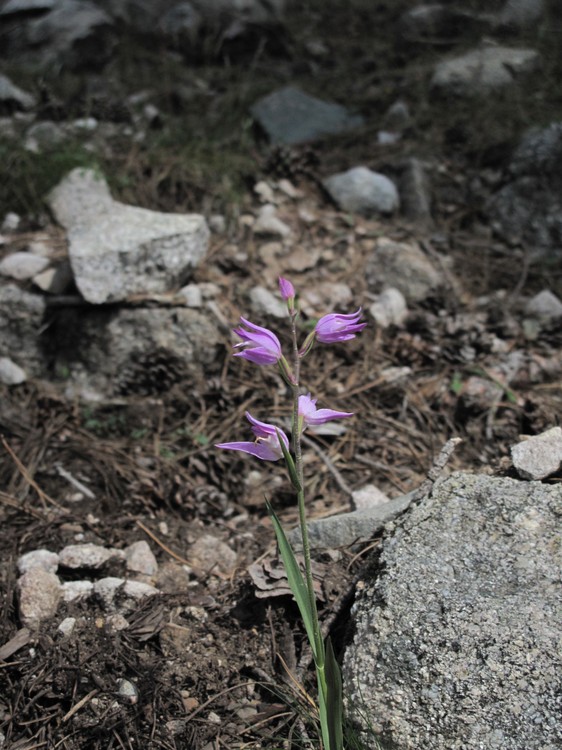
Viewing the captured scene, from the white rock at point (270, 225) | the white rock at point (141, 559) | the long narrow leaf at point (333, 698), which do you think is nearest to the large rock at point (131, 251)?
the white rock at point (270, 225)

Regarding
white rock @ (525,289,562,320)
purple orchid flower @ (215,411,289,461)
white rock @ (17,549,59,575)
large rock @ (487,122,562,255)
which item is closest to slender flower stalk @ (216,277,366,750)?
purple orchid flower @ (215,411,289,461)

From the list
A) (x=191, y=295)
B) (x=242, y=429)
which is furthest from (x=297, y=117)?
(x=242, y=429)

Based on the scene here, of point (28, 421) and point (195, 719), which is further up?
point (195, 719)

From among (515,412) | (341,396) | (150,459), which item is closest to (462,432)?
(515,412)

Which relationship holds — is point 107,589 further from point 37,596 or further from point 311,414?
point 311,414

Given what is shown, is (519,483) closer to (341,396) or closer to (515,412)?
(515,412)

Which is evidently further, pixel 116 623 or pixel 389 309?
pixel 389 309

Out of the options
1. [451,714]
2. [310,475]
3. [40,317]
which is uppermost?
[451,714]
